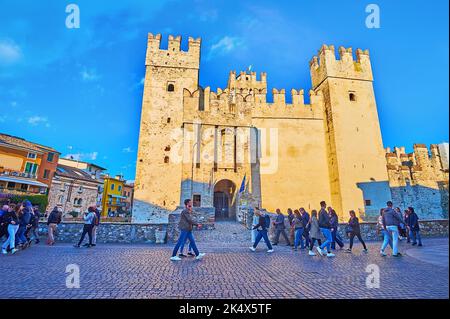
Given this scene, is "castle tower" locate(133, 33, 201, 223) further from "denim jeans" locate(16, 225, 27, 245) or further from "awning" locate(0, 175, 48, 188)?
"awning" locate(0, 175, 48, 188)

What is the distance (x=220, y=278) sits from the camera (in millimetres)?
4664

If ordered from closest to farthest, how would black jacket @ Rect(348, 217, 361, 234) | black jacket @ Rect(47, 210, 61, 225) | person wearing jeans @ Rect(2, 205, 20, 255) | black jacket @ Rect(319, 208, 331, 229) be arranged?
person wearing jeans @ Rect(2, 205, 20, 255)
black jacket @ Rect(319, 208, 331, 229)
black jacket @ Rect(348, 217, 361, 234)
black jacket @ Rect(47, 210, 61, 225)

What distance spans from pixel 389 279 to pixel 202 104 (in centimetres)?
2190

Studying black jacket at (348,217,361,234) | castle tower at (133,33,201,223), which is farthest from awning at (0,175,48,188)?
black jacket at (348,217,361,234)

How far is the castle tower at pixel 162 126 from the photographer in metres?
21.1

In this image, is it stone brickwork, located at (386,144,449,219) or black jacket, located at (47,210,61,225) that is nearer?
black jacket, located at (47,210,61,225)

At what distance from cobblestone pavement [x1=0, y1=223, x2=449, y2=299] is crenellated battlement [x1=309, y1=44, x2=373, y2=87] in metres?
21.4

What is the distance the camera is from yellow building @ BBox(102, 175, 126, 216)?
137 ft

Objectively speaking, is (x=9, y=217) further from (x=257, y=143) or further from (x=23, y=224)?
(x=257, y=143)

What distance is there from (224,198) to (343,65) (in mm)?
17754

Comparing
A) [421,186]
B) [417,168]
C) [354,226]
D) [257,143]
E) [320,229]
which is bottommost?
[320,229]

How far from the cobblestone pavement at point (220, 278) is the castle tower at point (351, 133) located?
15546 millimetres

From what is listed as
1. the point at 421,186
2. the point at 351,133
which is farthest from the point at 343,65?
the point at 421,186

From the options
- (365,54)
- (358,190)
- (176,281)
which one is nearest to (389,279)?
(176,281)
